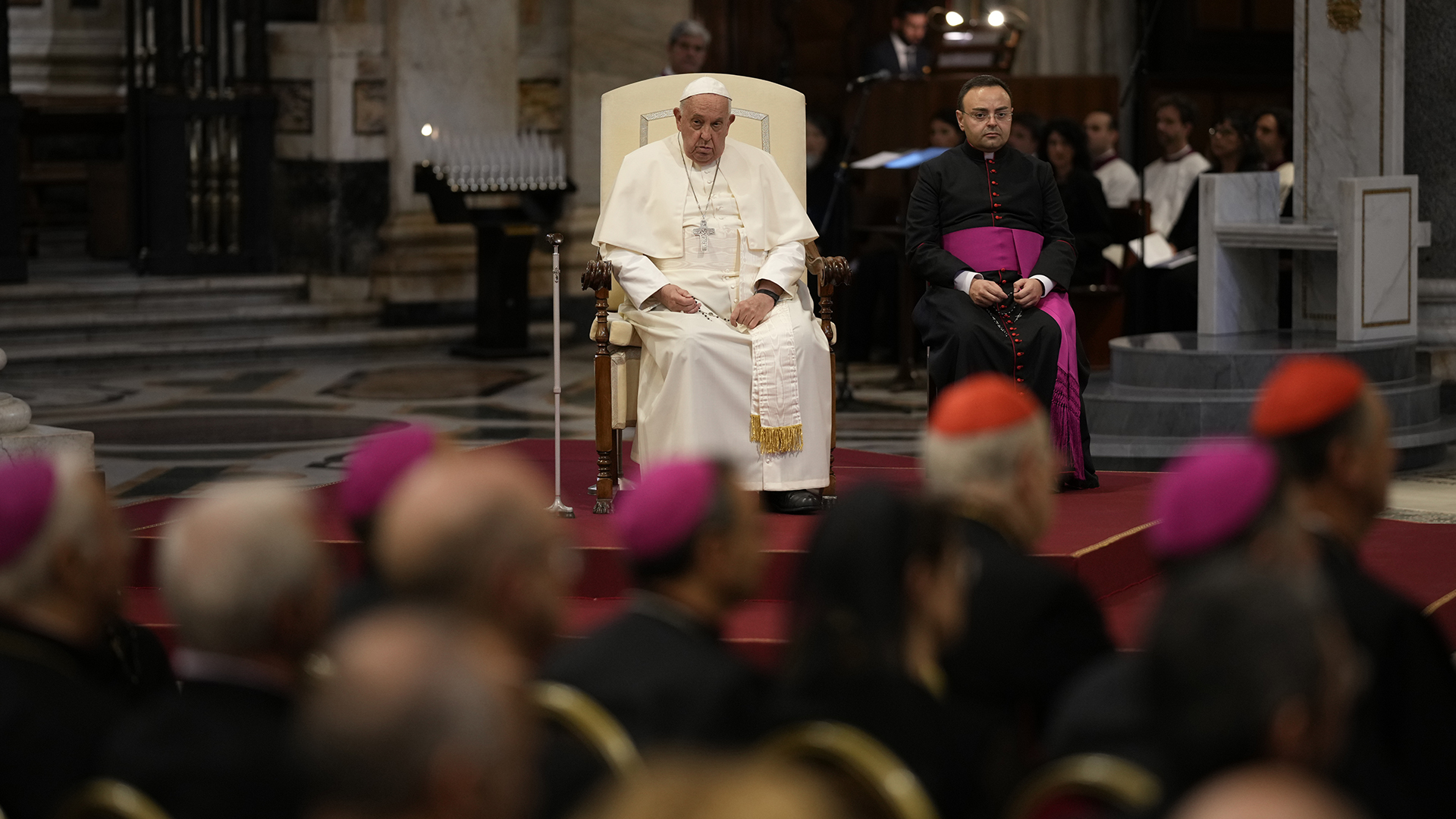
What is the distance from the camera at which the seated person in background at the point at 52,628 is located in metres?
2.65

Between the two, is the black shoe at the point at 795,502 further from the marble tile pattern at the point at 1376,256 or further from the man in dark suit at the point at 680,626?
the man in dark suit at the point at 680,626

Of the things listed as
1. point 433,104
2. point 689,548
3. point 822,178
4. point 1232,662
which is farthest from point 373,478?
point 433,104

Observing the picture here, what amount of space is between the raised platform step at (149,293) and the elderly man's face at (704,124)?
5.97 m

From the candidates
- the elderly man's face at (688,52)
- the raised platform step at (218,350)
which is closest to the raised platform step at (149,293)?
the raised platform step at (218,350)

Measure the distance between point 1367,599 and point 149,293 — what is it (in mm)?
9587

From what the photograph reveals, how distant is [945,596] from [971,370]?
3.85 m

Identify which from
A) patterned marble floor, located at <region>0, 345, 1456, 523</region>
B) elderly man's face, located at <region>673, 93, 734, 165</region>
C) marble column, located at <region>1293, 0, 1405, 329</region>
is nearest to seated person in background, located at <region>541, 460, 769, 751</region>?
elderly man's face, located at <region>673, 93, 734, 165</region>

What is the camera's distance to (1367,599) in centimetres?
273

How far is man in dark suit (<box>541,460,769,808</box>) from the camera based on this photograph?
2465 millimetres

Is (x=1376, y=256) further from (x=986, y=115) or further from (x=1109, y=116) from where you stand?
(x=1109, y=116)

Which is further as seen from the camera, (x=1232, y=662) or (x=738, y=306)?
(x=738, y=306)

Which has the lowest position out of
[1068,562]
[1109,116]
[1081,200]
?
[1068,562]

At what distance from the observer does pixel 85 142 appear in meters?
15.0

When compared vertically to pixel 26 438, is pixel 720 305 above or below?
above
